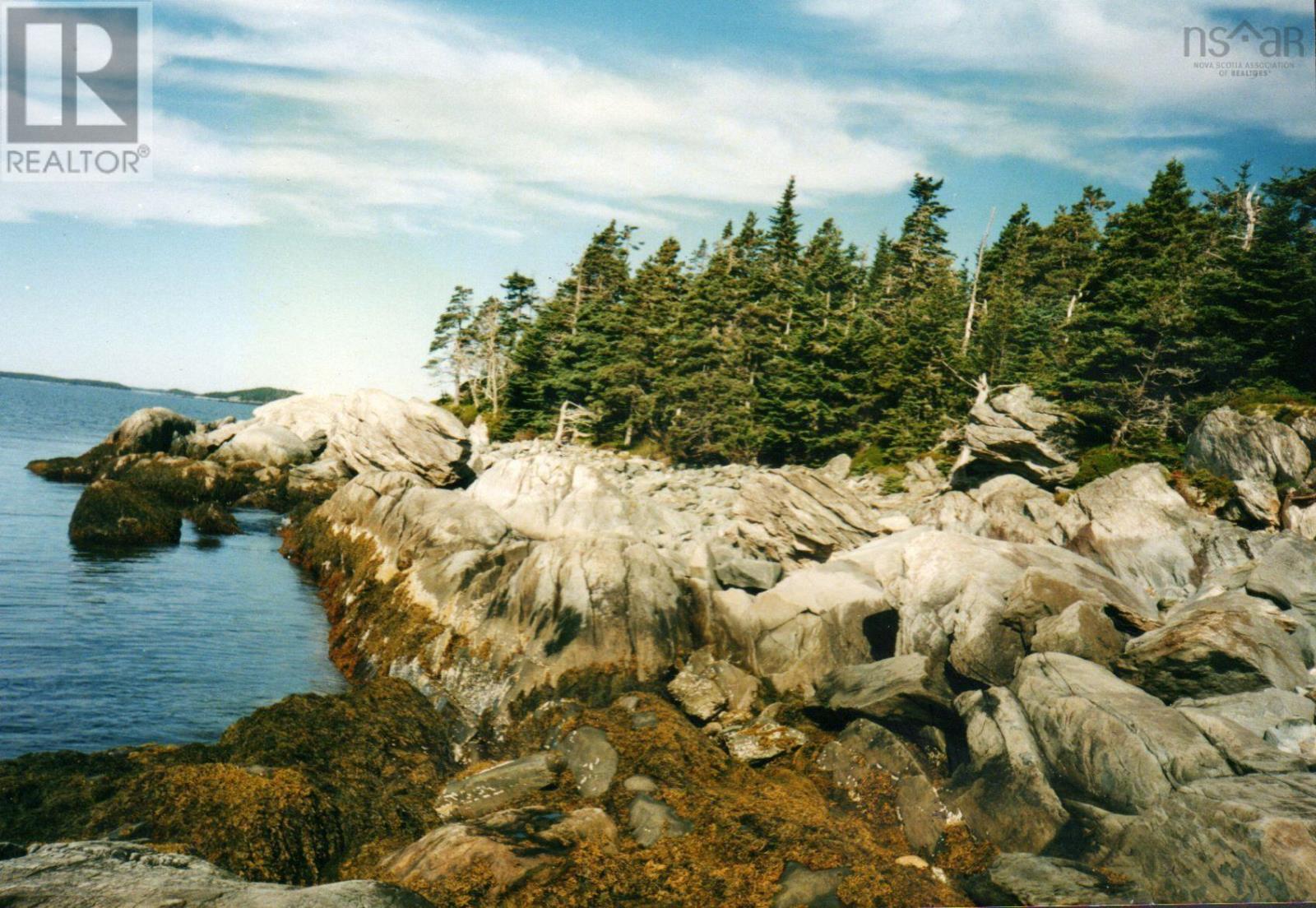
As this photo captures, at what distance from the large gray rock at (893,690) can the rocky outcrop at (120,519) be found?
95.2 feet

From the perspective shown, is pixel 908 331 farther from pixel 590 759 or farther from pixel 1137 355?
pixel 590 759

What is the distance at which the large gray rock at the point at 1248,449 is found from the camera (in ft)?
67.3

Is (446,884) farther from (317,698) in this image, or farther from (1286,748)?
(1286,748)

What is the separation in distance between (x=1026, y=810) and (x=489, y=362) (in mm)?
63778

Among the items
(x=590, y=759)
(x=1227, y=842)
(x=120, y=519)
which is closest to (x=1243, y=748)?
(x=1227, y=842)

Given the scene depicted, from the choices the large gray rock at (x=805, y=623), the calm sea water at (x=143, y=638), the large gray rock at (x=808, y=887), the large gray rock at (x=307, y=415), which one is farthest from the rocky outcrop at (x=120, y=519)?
the large gray rock at (x=808, y=887)

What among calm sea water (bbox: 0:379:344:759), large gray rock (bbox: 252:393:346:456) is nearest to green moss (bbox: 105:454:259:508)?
calm sea water (bbox: 0:379:344:759)

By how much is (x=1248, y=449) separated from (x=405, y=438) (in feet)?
121

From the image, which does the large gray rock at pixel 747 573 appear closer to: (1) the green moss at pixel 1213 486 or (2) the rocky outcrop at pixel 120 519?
(1) the green moss at pixel 1213 486

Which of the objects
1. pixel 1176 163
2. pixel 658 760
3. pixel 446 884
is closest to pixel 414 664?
pixel 658 760

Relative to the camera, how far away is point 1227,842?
770 cm

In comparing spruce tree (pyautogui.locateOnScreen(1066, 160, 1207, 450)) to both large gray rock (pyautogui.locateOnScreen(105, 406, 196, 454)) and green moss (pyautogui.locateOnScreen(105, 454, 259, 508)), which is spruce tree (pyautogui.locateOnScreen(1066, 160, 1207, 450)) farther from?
large gray rock (pyautogui.locateOnScreen(105, 406, 196, 454))

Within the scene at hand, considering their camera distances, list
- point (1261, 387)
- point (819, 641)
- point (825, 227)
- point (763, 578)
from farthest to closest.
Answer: point (825, 227) → point (1261, 387) → point (763, 578) → point (819, 641)

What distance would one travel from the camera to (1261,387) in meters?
23.5
